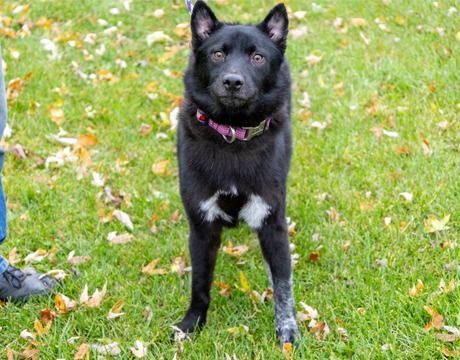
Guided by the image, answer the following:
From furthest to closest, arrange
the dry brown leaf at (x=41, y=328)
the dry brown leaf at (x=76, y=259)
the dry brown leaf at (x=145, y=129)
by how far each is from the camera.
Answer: the dry brown leaf at (x=145, y=129) < the dry brown leaf at (x=76, y=259) < the dry brown leaf at (x=41, y=328)

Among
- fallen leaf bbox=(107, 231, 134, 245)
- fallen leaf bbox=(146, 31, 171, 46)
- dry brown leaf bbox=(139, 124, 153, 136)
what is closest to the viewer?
fallen leaf bbox=(107, 231, 134, 245)

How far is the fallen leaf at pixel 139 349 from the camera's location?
3102 mm

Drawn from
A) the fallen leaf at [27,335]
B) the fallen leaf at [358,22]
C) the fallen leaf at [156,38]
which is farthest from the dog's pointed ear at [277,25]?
the fallen leaf at [358,22]

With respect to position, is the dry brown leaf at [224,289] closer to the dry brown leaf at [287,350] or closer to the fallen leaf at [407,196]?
the dry brown leaf at [287,350]

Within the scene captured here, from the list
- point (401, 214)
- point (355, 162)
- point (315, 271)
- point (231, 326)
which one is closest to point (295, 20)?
point (355, 162)

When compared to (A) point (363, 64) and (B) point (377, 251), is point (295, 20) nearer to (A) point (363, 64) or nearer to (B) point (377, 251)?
(A) point (363, 64)

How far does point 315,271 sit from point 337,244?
0.28 m

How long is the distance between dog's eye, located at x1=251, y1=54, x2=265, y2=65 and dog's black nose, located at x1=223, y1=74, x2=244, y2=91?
22cm

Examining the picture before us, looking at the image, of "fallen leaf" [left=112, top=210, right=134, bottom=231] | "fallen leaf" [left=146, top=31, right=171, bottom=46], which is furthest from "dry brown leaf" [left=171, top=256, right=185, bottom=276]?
"fallen leaf" [left=146, top=31, right=171, bottom=46]

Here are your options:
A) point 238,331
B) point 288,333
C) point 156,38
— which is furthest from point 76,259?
point 156,38

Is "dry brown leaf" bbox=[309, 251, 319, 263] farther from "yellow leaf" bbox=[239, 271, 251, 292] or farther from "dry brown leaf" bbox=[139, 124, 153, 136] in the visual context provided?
"dry brown leaf" bbox=[139, 124, 153, 136]

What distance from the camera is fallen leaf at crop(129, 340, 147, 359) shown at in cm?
310

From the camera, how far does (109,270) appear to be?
3.74 m

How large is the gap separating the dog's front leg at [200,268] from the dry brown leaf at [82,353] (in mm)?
512
